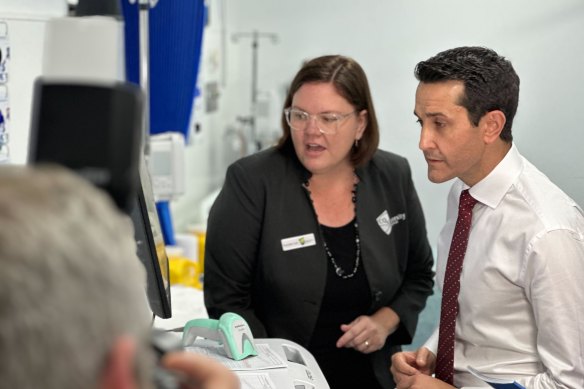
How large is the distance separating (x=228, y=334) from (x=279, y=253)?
0.46 meters

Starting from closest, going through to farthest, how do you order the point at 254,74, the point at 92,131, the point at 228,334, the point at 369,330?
the point at 92,131
the point at 228,334
the point at 369,330
the point at 254,74

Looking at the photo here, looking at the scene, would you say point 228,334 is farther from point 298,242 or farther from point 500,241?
point 500,241

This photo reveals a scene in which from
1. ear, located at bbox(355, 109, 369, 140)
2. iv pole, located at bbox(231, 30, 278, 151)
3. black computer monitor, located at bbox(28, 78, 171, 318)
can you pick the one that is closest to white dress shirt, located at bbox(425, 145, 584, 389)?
ear, located at bbox(355, 109, 369, 140)

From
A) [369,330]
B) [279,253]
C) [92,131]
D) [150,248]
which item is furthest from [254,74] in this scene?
[92,131]

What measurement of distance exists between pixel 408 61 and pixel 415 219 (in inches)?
37.3

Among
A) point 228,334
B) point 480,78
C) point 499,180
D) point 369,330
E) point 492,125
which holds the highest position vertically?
point 480,78

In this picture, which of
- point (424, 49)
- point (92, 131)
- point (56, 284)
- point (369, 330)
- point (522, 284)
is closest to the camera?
point (56, 284)

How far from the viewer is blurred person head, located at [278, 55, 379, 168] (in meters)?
2.12

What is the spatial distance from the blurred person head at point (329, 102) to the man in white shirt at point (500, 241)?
1.22 feet

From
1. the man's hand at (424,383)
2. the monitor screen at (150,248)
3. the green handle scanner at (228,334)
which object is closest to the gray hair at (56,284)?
the monitor screen at (150,248)

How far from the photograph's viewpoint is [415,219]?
7.64 feet

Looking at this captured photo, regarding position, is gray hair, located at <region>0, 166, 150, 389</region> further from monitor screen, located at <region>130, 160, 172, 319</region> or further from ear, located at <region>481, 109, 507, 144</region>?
ear, located at <region>481, 109, 507, 144</region>

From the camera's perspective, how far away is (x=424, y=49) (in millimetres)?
2934

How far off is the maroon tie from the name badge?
466 mm
